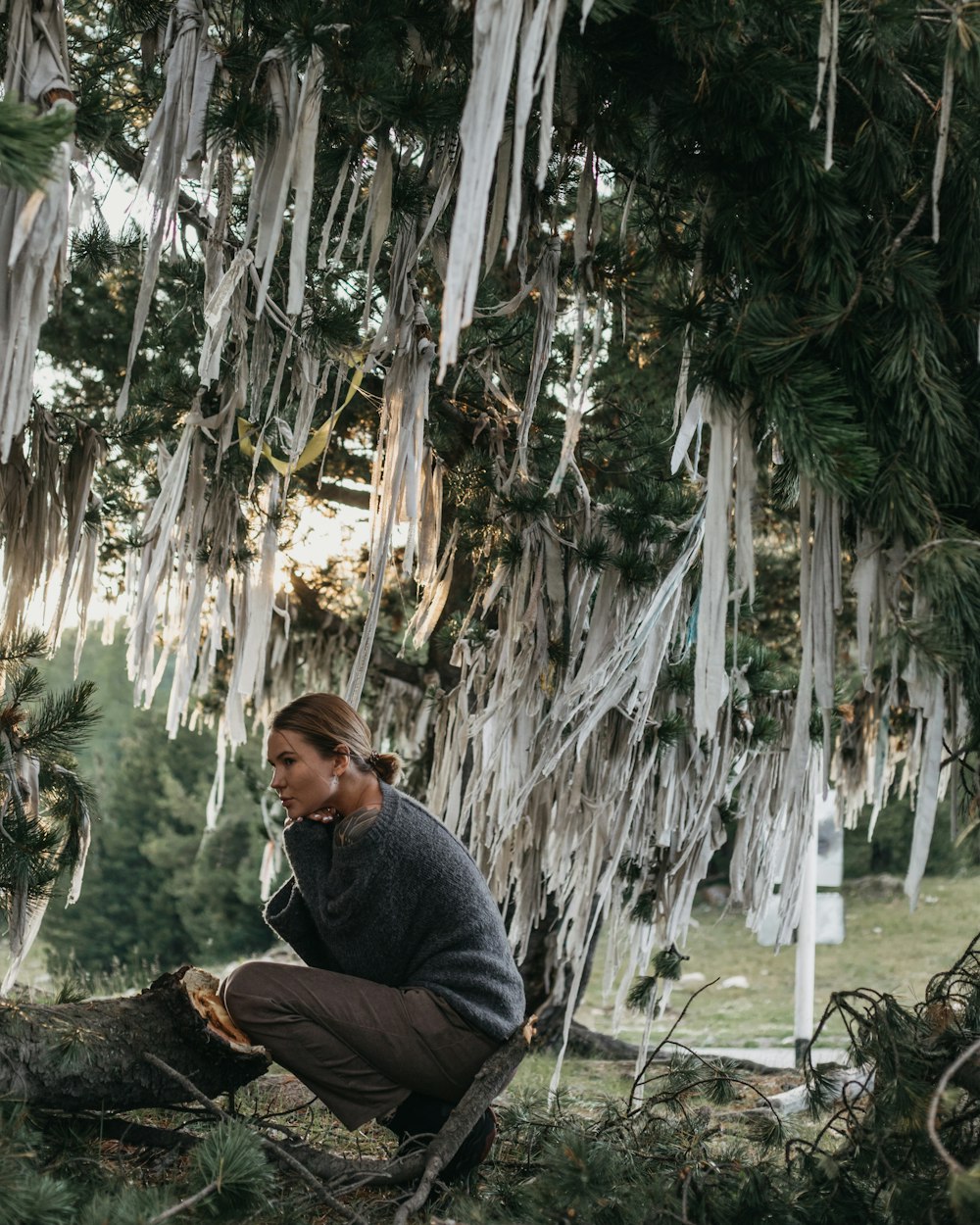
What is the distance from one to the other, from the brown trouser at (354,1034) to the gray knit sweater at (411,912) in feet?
0.17

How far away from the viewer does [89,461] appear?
3162 mm

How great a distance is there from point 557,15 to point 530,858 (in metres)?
2.97

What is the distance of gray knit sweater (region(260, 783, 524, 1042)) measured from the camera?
8.35 feet

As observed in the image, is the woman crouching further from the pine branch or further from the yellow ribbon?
the yellow ribbon

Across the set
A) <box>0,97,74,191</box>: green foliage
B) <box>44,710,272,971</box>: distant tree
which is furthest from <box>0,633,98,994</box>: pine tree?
<box>44,710,272,971</box>: distant tree

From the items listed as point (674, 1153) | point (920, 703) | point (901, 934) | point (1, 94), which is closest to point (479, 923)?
point (674, 1153)

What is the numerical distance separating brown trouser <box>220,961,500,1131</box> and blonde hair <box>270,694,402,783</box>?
1.56 ft

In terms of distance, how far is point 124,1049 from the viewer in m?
2.42

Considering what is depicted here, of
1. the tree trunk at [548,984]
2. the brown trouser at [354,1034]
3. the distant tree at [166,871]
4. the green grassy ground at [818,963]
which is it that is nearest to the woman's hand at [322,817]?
the brown trouser at [354,1034]

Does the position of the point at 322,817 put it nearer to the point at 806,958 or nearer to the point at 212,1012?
the point at 212,1012

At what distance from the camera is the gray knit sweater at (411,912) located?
2.54 meters

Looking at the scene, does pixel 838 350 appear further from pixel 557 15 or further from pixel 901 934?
pixel 901 934

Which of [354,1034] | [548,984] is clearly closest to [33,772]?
[354,1034]

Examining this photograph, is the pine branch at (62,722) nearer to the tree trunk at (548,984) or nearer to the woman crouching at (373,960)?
the woman crouching at (373,960)
